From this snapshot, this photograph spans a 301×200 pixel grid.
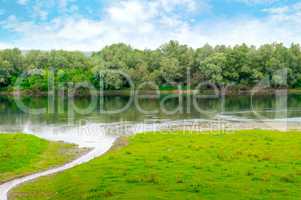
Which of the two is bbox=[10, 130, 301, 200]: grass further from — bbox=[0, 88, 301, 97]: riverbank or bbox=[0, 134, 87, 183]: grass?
bbox=[0, 88, 301, 97]: riverbank

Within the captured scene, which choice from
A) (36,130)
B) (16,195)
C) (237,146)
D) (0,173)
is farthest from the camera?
(36,130)

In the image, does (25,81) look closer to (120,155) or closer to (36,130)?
(36,130)

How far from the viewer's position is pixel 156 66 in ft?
410

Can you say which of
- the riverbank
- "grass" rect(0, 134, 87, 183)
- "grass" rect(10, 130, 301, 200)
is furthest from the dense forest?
"grass" rect(10, 130, 301, 200)

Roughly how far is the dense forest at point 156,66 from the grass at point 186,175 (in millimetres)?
90745

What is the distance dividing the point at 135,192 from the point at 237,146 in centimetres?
1260

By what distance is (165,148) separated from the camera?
2705cm

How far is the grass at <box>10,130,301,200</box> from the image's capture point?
50.8 feet

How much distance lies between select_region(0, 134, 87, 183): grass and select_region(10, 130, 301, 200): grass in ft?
10.3

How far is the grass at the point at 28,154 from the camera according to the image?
2341cm

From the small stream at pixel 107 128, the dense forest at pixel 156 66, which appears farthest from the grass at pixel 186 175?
the dense forest at pixel 156 66

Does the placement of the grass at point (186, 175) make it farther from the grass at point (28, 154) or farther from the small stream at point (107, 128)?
the small stream at point (107, 128)

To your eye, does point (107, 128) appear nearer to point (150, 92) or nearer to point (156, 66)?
point (150, 92)

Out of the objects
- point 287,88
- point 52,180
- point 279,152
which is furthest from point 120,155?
point 287,88
